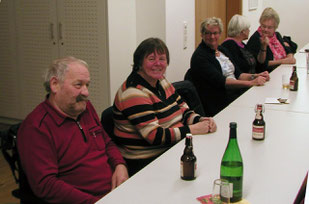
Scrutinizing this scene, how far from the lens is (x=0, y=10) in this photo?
4.73 meters

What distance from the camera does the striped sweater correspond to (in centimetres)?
218

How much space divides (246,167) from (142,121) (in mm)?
646

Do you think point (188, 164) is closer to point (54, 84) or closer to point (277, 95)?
point (54, 84)

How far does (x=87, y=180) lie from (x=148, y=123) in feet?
1.49

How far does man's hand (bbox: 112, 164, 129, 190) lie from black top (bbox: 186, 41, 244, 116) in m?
1.67

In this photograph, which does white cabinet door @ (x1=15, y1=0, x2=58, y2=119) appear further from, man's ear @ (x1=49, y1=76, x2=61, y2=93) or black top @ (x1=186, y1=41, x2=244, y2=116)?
man's ear @ (x1=49, y1=76, x2=61, y2=93)

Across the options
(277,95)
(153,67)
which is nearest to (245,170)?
(153,67)

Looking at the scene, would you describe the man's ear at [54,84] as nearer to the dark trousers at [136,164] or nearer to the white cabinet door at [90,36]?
the dark trousers at [136,164]

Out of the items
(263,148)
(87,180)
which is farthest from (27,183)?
(263,148)

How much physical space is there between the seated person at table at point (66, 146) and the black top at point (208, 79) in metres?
1.65

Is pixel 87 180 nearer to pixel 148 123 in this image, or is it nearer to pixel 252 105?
pixel 148 123

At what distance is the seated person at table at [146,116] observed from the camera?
2182mm

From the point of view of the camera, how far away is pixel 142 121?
2.17 meters

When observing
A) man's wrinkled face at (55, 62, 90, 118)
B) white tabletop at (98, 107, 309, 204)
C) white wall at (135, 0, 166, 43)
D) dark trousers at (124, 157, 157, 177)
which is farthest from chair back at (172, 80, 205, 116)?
white wall at (135, 0, 166, 43)
